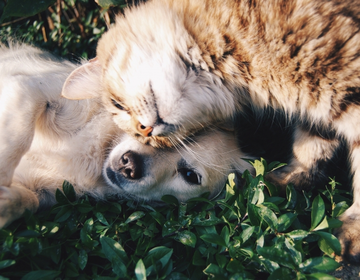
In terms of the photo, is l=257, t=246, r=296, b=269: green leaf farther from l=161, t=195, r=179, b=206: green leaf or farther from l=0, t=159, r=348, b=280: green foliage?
l=161, t=195, r=179, b=206: green leaf

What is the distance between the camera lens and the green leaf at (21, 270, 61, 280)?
1.62m

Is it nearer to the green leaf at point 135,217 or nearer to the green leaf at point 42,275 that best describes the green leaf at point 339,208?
the green leaf at point 135,217

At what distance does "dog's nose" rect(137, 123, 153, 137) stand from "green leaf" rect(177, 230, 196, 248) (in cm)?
60

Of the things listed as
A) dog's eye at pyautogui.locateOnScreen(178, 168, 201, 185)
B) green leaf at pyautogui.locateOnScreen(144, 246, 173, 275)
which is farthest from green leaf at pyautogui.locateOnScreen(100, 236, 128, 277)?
dog's eye at pyautogui.locateOnScreen(178, 168, 201, 185)

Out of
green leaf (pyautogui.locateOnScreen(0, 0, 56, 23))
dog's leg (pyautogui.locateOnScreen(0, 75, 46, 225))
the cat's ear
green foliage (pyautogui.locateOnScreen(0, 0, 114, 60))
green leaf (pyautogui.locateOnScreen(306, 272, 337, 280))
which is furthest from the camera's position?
green foliage (pyautogui.locateOnScreen(0, 0, 114, 60))

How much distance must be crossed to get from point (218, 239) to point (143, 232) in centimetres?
44

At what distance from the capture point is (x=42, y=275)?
64.9 inches

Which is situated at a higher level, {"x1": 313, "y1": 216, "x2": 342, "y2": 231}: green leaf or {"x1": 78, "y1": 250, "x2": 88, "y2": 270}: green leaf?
{"x1": 78, "y1": 250, "x2": 88, "y2": 270}: green leaf

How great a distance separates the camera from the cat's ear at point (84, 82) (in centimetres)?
230

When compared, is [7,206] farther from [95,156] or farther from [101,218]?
[95,156]

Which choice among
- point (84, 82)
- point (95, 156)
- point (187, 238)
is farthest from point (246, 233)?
point (84, 82)

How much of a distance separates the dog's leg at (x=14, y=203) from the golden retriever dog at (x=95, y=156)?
103mm

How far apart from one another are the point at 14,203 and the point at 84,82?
0.86 m

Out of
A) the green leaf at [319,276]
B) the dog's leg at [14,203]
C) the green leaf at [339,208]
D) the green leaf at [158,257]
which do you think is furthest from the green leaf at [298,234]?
the dog's leg at [14,203]
